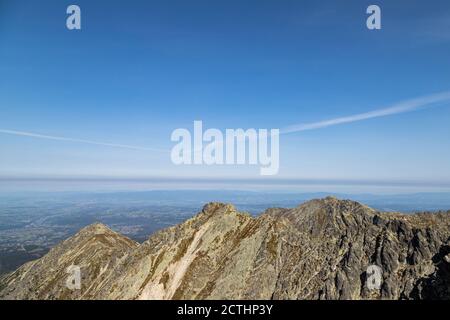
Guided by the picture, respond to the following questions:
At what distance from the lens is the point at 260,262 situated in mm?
103438

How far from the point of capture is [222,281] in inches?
3787

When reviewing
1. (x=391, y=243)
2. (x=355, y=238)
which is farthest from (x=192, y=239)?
(x=391, y=243)

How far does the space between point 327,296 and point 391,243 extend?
25.1 meters

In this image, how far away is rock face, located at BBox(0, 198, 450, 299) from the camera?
311ft

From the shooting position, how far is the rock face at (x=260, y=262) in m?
94.7
